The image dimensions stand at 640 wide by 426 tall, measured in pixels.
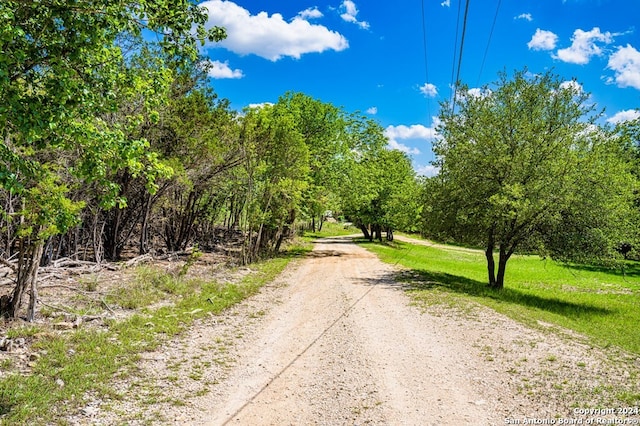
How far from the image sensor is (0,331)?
24.1 feet

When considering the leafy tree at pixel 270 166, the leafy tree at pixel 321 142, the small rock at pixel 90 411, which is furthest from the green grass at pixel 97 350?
the leafy tree at pixel 321 142

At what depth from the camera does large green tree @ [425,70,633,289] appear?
52.2 feet

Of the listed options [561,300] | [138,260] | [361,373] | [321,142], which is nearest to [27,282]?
[361,373]

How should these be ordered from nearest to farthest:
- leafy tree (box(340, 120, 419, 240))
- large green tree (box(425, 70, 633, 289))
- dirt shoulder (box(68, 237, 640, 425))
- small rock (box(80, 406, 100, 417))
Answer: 1. small rock (box(80, 406, 100, 417))
2. dirt shoulder (box(68, 237, 640, 425))
3. large green tree (box(425, 70, 633, 289))
4. leafy tree (box(340, 120, 419, 240))

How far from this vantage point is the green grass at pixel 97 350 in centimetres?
523

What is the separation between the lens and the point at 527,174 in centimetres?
1680

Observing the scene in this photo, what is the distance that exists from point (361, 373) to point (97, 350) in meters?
4.57

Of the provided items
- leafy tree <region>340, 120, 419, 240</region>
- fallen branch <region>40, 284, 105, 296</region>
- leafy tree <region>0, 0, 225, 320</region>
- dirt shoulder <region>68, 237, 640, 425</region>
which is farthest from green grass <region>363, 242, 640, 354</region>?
leafy tree <region>340, 120, 419, 240</region>

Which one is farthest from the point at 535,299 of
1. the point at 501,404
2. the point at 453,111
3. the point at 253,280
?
the point at 501,404

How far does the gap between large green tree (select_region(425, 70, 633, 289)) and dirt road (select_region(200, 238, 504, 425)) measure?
301 inches

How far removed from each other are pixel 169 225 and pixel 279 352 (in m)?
17.8

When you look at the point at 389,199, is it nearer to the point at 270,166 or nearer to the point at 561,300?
the point at 270,166

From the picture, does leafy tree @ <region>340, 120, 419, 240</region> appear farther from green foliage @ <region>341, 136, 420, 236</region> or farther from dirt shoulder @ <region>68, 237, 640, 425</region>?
dirt shoulder @ <region>68, 237, 640, 425</region>

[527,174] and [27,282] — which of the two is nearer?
[27,282]
